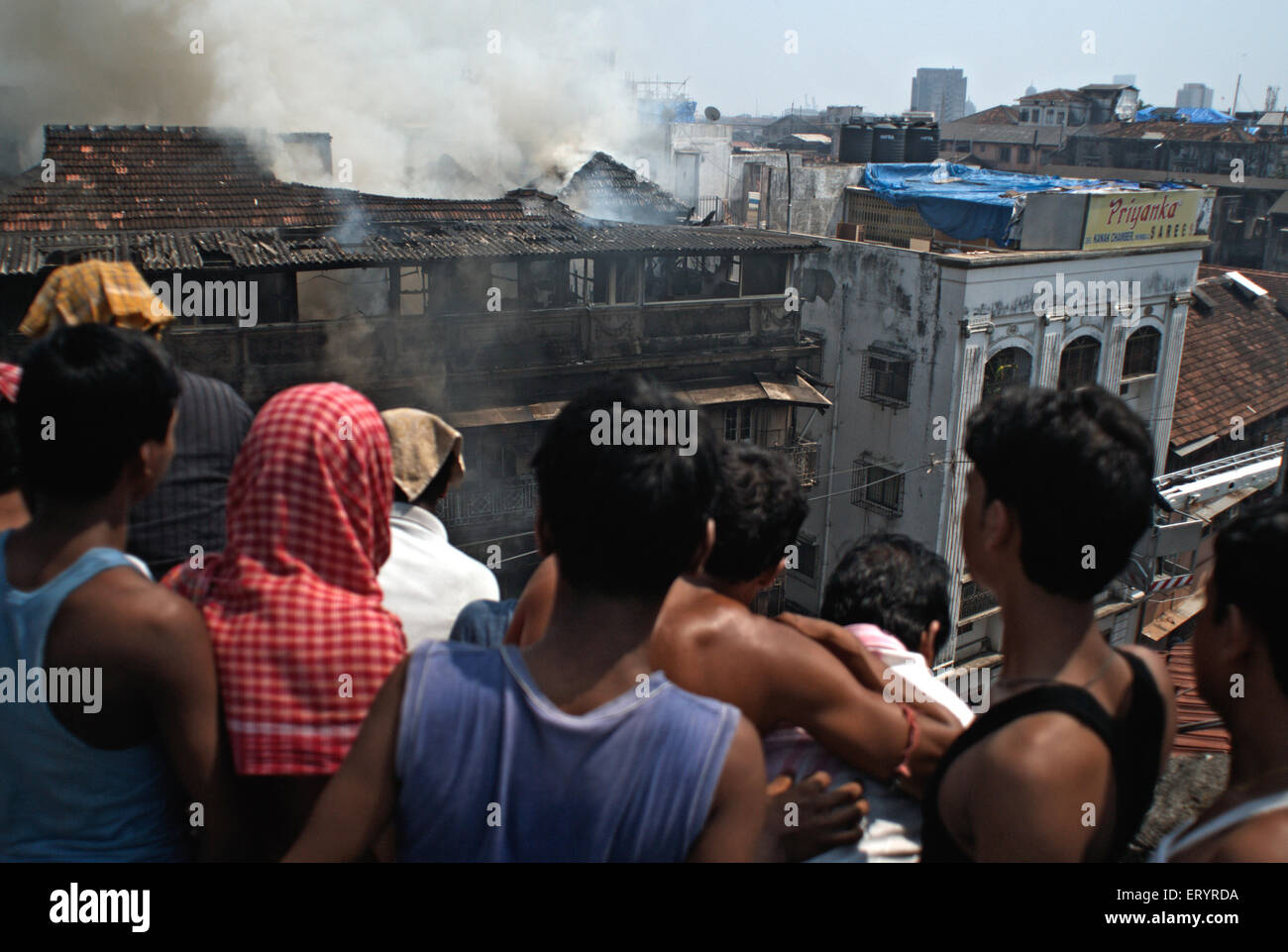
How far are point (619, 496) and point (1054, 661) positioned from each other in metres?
1.04

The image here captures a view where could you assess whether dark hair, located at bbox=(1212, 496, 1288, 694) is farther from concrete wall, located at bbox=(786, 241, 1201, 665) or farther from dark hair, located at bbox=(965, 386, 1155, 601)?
concrete wall, located at bbox=(786, 241, 1201, 665)

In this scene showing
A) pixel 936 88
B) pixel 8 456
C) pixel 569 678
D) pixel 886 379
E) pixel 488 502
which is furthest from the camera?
pixel 936 88

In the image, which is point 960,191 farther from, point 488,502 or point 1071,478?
point 1071,478

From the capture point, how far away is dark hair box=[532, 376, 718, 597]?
1.96m

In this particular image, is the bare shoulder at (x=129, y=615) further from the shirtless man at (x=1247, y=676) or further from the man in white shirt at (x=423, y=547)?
the shirtless man at (x=1247, y=676)

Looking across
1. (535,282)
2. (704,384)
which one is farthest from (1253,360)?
(535,282)

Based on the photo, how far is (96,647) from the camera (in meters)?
2.12

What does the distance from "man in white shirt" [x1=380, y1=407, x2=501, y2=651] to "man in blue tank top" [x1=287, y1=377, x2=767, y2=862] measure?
959 mm

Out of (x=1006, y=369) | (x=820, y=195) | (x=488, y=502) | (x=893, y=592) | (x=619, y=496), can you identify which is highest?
(x=820, y=195)

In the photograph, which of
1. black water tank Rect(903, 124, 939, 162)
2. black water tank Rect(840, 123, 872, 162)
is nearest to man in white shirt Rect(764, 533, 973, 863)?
black water tank Rect(840, 123, 872, 162)

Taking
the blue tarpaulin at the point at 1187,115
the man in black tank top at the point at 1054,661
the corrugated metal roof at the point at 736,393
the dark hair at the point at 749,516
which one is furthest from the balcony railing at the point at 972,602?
the blue tarpaulin at the point at 1187,115

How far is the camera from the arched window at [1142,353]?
24.2m

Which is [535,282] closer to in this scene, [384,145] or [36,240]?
[36,240]

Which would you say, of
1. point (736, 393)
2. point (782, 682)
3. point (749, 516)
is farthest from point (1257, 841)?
point (736, 393)
